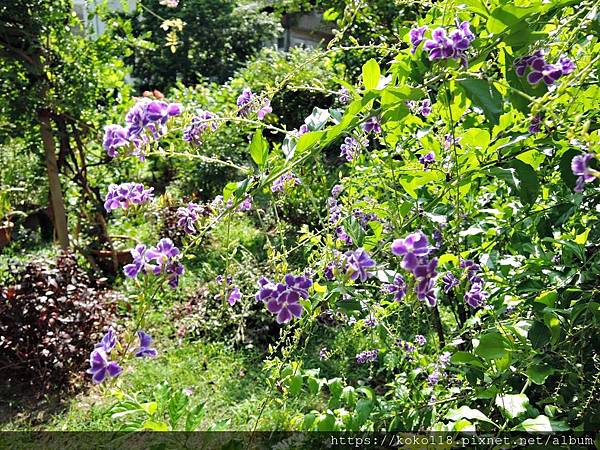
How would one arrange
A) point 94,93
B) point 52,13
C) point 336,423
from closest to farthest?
point 336,423 < point 52,13 < point 94,93

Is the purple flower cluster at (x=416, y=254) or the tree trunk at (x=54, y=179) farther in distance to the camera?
the tree trunk at (x=54, y=179)

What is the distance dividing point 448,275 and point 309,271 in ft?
1.16

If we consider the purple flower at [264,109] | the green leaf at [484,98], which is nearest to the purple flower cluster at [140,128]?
the purple flower at [264,109]

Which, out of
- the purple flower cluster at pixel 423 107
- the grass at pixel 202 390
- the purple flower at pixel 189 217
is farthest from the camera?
the grass at pixel 202 390

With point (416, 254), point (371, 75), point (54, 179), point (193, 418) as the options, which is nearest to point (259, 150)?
point (371, 75)

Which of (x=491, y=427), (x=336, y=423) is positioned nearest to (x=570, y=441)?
(x=491, y=427)

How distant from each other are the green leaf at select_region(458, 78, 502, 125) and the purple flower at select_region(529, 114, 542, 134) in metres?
0.10

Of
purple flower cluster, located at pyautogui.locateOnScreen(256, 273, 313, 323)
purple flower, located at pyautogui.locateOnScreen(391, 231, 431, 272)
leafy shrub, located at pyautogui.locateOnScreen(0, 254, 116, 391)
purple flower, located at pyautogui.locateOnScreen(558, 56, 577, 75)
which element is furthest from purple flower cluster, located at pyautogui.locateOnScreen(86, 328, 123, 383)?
leafy shrub, located at pyautogui.locateOnScreen(0, 254, 116, 391)

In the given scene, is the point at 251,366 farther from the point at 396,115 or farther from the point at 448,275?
the point at 396,115

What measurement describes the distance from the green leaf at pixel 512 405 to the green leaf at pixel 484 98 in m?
0.67

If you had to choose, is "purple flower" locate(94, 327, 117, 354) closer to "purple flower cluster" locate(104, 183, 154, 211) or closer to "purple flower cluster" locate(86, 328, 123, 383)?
"purple flower cluster" locate(86, 328, 123, 383)

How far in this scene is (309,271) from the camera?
1247mm

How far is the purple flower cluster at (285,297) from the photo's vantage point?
3.20 feet

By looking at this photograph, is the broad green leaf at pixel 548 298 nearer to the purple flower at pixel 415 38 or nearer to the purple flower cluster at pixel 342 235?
the purple flower cluster at pixel 342 235
